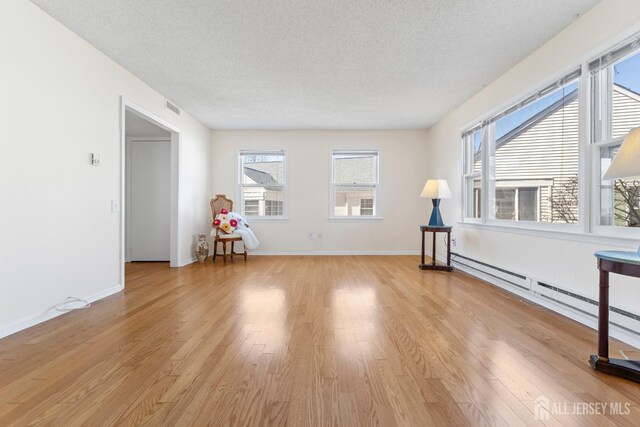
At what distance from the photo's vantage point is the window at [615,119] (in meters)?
2.23

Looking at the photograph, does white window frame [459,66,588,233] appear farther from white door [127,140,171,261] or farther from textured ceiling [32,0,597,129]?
white door [127,140,171,261]

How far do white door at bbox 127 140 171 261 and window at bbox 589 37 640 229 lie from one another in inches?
229

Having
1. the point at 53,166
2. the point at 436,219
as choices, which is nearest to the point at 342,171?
the point at 436,219

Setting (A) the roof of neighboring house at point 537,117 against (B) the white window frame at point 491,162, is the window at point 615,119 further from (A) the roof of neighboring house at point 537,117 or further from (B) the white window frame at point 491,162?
(A) the roof of neighboring house at point 537,117

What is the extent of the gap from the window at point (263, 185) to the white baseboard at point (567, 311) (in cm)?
393

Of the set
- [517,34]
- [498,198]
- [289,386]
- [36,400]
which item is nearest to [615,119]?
[517,34]

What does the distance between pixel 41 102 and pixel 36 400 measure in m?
2.26

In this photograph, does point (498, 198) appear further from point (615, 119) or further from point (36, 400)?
point (36, 400)

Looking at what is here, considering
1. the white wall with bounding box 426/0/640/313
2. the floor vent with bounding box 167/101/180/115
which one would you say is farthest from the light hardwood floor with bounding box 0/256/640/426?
the floor vent with bounding box 167/101/180/115

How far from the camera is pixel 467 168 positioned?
4.80 meters

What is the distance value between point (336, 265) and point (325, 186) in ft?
6.20

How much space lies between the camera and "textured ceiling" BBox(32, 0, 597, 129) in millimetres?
2529

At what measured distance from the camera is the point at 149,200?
572 cm

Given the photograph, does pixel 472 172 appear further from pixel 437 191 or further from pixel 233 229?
pixel 233 229
